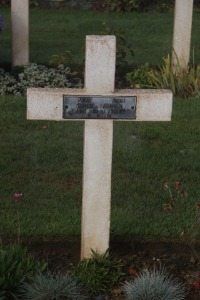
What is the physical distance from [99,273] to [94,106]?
2.98 feet

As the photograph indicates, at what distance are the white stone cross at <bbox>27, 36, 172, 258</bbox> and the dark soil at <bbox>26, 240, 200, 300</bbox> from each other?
0.30 m

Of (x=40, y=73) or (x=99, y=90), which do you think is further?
(x=40, y=73)

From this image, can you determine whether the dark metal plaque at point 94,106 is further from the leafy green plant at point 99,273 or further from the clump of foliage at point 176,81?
the clump of foliage at point 176,81

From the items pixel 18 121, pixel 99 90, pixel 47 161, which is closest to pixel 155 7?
pixel 18 121

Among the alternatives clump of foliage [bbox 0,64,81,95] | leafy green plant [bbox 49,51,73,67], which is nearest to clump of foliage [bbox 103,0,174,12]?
leafy green plant [bbox 49,51,73,67]

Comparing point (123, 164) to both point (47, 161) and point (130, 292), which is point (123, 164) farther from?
point (130, 292)

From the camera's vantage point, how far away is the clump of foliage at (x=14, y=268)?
4.30 metres

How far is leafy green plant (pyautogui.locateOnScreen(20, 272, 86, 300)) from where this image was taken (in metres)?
4.28

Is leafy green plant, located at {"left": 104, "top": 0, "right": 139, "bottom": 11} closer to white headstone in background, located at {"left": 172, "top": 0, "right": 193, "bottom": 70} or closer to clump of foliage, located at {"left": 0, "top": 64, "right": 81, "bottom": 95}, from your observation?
clump of foliage, located at {"left": 0, "top": 64, "right": 81, "bottom": 95}

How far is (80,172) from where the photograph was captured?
21.2 feet

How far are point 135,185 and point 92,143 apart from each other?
1.66 metres

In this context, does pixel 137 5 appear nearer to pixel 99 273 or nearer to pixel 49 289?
pixel 99 273

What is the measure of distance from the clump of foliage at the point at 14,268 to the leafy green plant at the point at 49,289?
4cm

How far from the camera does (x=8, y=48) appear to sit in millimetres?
12422
